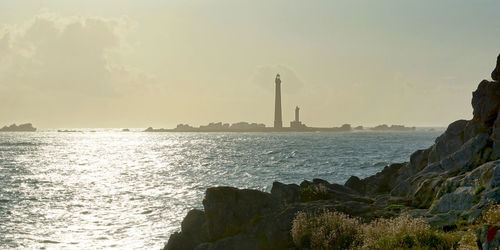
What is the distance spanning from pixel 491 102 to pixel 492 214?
10983 mm

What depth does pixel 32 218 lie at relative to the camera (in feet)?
109

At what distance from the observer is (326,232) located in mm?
14828

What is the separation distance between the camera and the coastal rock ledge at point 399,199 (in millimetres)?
14727

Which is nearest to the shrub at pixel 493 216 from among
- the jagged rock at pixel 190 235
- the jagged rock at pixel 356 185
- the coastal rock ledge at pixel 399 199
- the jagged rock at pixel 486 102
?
the coastal rock ledge at pixel 399 199

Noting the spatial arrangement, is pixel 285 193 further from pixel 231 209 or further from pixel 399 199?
pixel 399 199

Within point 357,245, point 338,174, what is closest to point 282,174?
point 338,174

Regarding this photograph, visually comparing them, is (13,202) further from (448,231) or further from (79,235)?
(448,231)

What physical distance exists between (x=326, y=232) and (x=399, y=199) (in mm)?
6699

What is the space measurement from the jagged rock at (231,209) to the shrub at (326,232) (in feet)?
9.75

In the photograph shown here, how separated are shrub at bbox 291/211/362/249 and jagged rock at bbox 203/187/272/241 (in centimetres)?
297

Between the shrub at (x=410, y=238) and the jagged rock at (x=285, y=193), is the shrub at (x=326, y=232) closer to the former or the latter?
the shrub at (x=410, y=238)

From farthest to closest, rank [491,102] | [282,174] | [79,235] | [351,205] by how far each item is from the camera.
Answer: [282,174], [79,235], [491,102], [351,205]

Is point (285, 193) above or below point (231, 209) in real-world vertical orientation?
above

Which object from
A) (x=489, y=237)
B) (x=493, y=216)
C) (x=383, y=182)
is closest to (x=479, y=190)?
(x=493, y=216)
